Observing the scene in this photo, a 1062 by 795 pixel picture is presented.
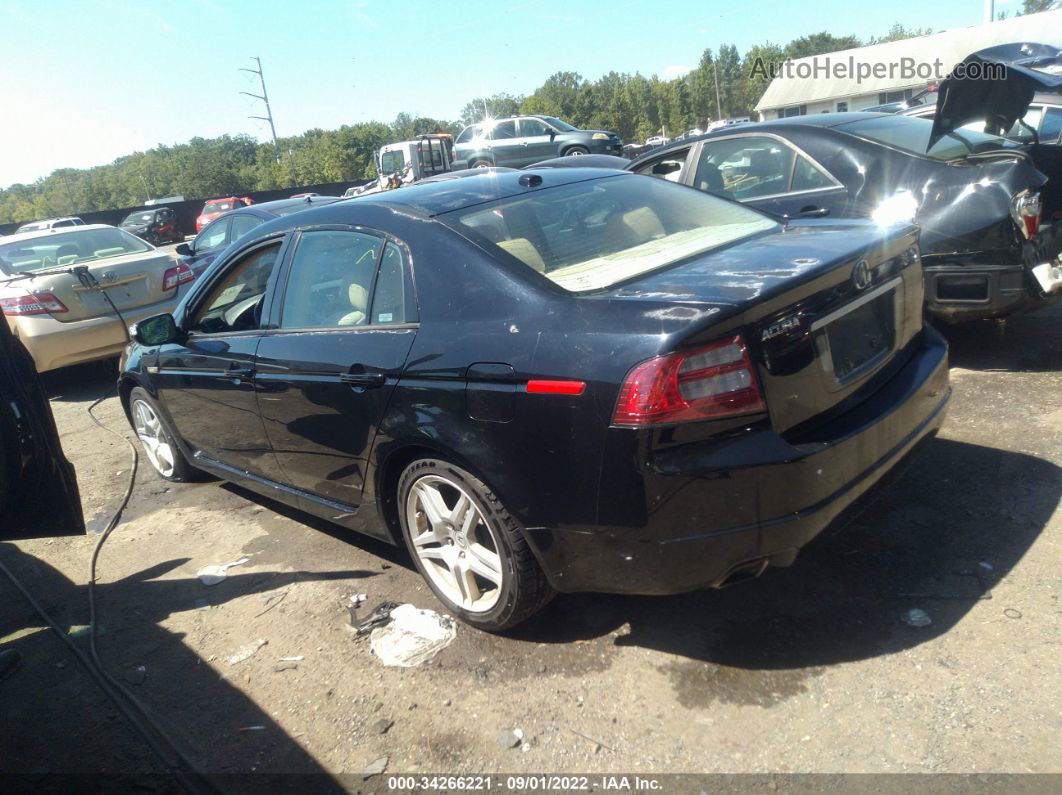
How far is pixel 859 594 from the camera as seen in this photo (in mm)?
2963

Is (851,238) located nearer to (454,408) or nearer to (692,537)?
(692,537)

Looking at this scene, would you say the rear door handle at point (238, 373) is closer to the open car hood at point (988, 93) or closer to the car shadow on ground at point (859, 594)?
the car shadow on ground at point (859, 594)

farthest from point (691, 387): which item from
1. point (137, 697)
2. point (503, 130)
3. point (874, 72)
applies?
point (874, 72)

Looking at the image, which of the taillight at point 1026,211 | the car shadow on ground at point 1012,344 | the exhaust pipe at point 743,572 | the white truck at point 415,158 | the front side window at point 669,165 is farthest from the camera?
the white truck at point 415,158

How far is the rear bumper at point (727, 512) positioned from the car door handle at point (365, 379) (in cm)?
87

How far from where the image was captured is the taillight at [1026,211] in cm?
461

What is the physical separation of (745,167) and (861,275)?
3.33m

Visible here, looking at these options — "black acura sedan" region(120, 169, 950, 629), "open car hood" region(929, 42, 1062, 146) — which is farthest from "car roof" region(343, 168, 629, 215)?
"open car hood" region(929, 42, 1062, 146)

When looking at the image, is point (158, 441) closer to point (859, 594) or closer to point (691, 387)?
point (691, 387)

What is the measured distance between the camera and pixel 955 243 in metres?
4.78

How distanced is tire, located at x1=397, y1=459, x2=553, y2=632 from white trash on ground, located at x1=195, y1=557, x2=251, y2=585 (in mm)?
1272

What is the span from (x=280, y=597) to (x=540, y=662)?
142 centimetres

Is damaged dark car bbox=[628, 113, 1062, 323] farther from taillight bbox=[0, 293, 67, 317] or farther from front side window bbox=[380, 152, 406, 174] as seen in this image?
front side window bbox=[380, 152, 406, 174]

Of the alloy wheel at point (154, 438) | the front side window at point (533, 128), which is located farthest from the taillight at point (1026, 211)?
the front side window at point (533, 128)
